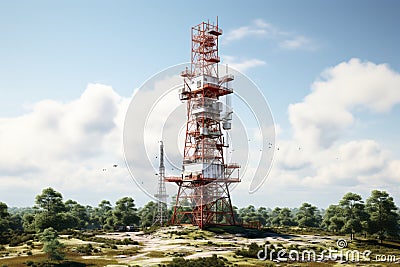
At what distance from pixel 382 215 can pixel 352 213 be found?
6478 millimetres

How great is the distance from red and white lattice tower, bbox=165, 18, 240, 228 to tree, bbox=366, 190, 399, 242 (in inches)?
1300

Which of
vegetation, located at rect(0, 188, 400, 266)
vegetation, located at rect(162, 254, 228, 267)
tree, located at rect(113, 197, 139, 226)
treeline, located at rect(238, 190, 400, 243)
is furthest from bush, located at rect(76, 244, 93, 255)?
treeline, located at rect(238, 190, 400, 243)

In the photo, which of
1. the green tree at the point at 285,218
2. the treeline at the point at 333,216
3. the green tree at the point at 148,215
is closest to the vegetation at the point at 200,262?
the treeline at the point at 333,216

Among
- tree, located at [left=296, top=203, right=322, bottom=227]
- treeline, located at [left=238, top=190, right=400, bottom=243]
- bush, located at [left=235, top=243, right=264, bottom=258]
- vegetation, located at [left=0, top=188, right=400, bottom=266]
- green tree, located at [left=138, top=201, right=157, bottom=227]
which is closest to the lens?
vegetation, located at [left=0, top=188, right=400, bottom=266]

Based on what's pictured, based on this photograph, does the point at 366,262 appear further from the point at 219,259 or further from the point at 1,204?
the point at 1,204

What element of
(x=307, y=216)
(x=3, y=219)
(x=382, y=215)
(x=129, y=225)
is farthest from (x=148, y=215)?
(x=382, y=215)

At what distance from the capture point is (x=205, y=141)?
8412cm

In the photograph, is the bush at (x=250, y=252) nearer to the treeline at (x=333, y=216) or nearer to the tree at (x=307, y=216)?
the treeline at (x=333, y=216)

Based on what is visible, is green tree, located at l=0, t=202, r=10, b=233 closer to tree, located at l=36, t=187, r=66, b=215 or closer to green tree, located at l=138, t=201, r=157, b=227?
tree, located at l=36, t=187, r=66, b=215

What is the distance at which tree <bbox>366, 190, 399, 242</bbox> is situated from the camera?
3420 inches

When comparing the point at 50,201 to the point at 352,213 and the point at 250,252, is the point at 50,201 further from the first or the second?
the point at 352,213

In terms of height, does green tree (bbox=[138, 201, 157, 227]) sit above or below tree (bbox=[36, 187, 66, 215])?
below

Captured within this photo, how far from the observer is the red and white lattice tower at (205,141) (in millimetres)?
81375

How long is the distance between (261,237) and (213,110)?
2922 cm
